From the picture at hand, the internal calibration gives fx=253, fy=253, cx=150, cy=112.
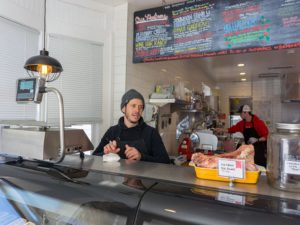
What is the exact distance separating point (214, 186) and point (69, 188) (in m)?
0.62

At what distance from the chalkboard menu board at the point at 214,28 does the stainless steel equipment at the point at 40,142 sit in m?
1.76

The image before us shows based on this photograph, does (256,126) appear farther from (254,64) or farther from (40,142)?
(40,142)

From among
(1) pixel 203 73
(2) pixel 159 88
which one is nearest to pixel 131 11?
(2) pixel 159 88

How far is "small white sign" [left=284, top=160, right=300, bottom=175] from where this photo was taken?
84 cm

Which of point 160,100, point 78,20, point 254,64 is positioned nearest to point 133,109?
point 160,100

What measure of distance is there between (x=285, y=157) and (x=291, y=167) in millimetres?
39

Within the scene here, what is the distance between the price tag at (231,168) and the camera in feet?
3.01

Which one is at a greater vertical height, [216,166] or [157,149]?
[216,166]

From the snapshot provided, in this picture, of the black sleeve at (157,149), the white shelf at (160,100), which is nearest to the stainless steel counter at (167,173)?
the black sleeve at (157,149)

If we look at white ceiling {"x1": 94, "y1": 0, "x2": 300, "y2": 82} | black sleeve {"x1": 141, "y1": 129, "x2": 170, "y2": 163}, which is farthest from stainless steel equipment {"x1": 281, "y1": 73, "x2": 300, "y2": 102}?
black sleeve {"x1": 141, "y1": 129, "x2": 170, "y2": 163}

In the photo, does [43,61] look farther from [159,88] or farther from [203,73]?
[203,73]

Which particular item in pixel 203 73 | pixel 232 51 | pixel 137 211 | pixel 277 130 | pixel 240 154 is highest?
pixel 203 73

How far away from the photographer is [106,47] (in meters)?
3.15

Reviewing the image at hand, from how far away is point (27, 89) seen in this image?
49.3 inches
